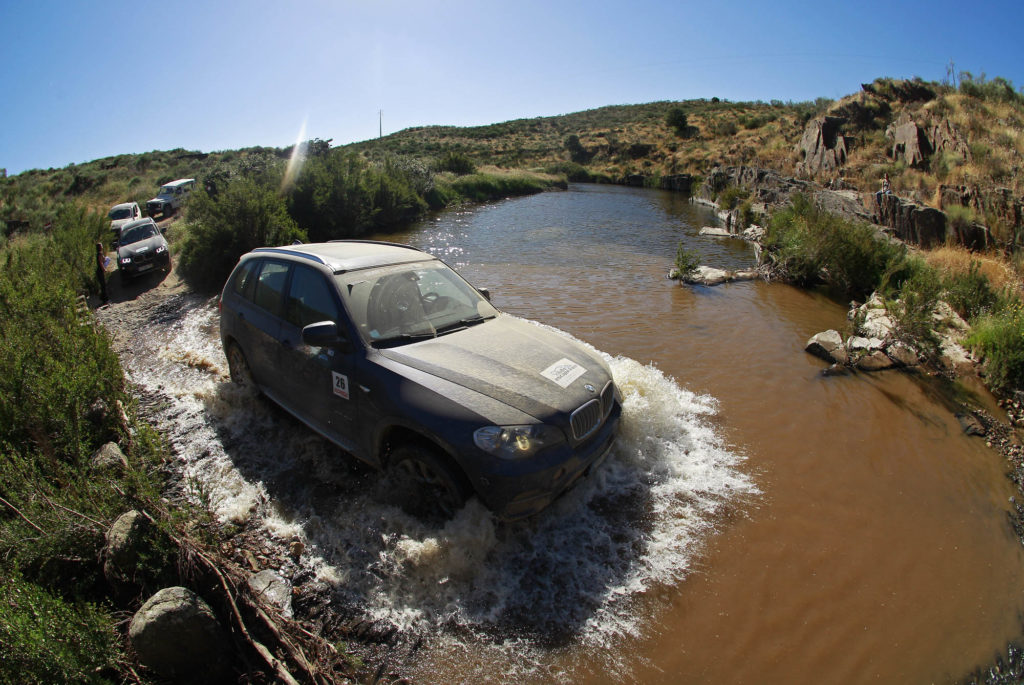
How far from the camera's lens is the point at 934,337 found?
6551mm

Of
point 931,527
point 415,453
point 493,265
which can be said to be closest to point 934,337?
point 931,527

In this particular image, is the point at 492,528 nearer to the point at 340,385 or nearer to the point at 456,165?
the point at 340,385

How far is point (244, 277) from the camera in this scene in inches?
210

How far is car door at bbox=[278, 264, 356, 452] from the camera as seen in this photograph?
3934 mm

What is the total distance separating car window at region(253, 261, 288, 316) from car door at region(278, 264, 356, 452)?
18cm

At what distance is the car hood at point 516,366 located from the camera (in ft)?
11.4

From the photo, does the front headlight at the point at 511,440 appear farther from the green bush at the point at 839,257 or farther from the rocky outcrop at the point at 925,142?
the rocky outcrop at the point at 925,142

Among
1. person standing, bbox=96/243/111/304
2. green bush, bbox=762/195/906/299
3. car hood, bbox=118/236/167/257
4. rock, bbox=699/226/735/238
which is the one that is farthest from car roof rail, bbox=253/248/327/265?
rock, bbox=699/226/735/238

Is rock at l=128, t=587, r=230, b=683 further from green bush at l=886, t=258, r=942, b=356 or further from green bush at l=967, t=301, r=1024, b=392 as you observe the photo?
green bush at l=886, t=258, r=942, b=356

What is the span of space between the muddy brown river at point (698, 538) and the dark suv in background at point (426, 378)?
0.48 meters

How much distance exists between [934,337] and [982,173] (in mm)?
11176

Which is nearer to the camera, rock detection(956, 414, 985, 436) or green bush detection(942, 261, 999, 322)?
rock detection(956, 414, 985, 436)

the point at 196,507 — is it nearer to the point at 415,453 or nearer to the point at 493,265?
the point at 415,453

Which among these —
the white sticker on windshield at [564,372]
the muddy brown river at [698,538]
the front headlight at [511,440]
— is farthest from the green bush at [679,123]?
the front headlight at [511,440]
